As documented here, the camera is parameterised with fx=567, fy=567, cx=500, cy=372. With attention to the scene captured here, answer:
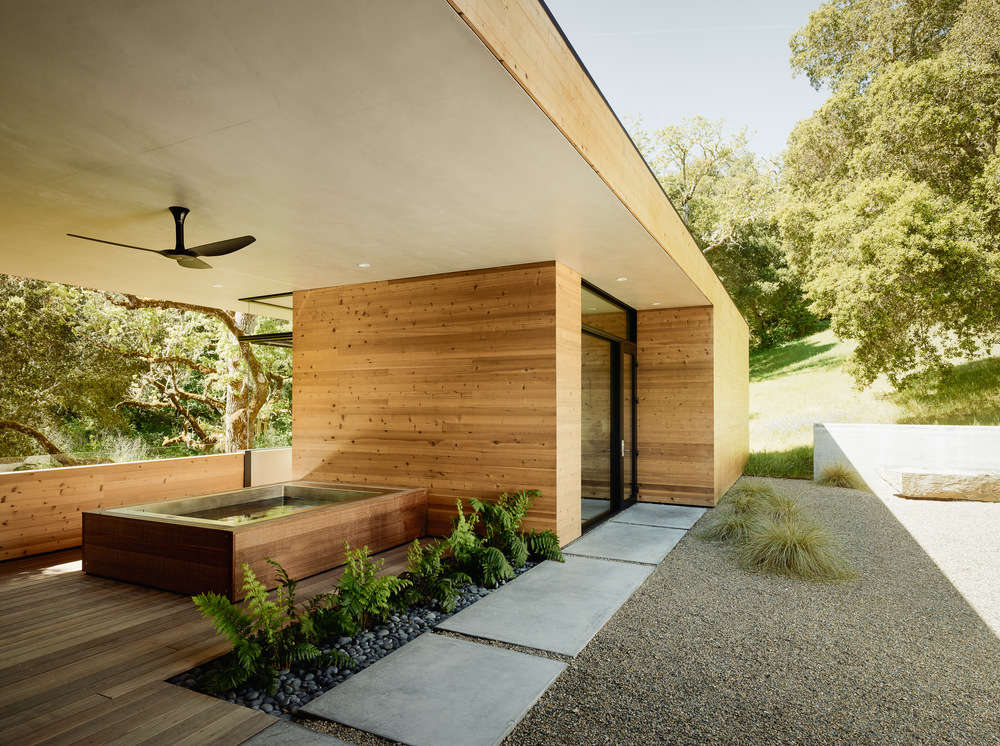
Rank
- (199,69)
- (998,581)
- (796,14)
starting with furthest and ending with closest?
1. (796,14)
2. (998,581)
3. (199,69)

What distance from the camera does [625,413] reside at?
281 inches

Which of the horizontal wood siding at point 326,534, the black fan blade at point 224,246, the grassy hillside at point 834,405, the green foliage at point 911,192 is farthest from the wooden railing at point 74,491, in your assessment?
the green foliage at point 911,192

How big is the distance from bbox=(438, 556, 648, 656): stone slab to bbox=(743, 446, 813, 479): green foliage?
648 cm

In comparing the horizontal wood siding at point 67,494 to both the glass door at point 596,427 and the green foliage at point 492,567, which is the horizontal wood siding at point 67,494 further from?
the glass door at point 596,427

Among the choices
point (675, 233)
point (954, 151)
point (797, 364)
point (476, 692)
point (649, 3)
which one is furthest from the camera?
point (797, 364)

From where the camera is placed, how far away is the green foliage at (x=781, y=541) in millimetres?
4215

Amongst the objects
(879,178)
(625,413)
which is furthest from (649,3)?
(625,413)

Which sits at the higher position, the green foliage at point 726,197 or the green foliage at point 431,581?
the green foliage at point 726,197

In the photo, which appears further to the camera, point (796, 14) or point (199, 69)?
point (796, 14)

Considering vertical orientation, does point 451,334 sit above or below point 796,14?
below

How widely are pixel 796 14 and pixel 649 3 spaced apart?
4.58 meters

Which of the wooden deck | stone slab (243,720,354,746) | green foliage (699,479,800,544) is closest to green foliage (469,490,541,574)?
the wooden deck

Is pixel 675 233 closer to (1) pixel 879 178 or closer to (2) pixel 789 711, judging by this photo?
(2) pixel 789 711

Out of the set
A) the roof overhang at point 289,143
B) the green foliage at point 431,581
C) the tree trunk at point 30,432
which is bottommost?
the green foliage at point 431,581
